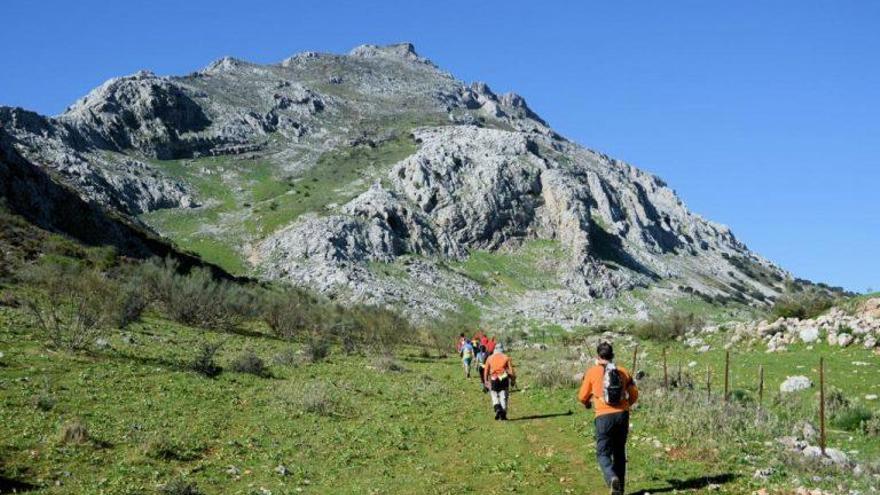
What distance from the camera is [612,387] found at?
11.7m

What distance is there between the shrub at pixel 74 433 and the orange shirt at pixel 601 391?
1106 centimetres

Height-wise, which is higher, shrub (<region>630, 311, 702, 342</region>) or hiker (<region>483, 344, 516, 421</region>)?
shrub (<region>630, 311, 702, 342</region>)

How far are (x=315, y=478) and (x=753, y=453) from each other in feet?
32.2

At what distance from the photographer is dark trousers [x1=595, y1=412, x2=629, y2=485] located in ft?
38.5

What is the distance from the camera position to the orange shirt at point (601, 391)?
11.9 meters

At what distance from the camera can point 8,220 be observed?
53750mm

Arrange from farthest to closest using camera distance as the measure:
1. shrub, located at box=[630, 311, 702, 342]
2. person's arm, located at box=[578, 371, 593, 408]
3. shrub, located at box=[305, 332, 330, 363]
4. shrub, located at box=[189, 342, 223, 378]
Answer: shrub, located at box=[630, 311, 702, 342]
shrub, located at box=[305, 332, 330, 363]
shrub, located at box=[189, 342, 223, 378]
person's arm, located at box=[578, 371, 593, 408]

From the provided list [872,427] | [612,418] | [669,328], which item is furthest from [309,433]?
[669,328]

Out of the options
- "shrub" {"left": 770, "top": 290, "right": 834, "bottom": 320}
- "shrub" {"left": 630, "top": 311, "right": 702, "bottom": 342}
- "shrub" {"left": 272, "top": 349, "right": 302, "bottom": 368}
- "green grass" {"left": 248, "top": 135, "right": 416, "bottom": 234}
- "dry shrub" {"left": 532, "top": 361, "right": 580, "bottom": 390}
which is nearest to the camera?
"dry shrub" {"left": 532, "top": 361, "right": 580, "bottom": 390}

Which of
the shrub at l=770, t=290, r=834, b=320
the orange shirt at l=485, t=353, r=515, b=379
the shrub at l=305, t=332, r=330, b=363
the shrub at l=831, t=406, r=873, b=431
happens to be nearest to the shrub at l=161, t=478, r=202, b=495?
the orange shirt at l=485, t=353, r=515, b=379

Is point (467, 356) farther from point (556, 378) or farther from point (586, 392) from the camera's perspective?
point (586, 392)

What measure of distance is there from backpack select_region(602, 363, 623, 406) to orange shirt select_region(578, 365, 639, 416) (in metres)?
0.08

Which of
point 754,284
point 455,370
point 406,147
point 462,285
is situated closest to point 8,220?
point 455,370

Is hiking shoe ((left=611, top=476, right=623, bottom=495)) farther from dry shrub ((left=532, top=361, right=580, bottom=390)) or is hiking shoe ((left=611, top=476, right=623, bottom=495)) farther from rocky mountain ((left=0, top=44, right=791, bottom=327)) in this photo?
rocky mountain ((left=0, top=44, right=791, bottom=327))
